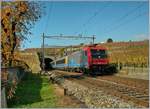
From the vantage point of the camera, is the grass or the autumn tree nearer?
the grass

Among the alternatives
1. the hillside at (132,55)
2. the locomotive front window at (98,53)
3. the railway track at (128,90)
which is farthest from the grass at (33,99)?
the hillside at (132,55)

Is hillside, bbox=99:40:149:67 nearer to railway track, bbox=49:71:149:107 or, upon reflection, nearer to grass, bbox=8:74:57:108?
railway track, bbox=49:71:149:107

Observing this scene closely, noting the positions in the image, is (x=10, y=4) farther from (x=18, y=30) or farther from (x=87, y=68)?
(x=87, y=68)

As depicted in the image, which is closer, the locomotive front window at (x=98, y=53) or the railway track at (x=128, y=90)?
the railway track at (x=128, y=90)

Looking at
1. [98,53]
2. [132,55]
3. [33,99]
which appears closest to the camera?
[33,99]

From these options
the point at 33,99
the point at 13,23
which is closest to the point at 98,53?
the point at 13,23

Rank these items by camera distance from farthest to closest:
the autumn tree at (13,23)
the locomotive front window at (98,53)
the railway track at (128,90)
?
1. the locomotive front window at (98,53)
2. the autumn tree at (13,23)
3. the railway track at (128,90)

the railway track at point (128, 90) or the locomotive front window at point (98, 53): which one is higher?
the locomotive front window at point (98, 53)

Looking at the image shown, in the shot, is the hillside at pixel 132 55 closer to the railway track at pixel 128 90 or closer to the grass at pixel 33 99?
the railway track at pixel 128 90

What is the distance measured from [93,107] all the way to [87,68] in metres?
28.6

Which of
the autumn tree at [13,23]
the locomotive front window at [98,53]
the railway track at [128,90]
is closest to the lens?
the railway track at [128,90]

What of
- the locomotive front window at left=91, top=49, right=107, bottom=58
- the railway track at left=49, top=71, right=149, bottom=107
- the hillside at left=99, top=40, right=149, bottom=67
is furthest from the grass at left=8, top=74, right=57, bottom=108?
the hillside at left=99, top=40, right=149, bottom=67

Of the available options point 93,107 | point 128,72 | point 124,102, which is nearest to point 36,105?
point 93,107

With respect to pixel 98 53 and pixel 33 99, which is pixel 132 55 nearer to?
pixel 98 53
